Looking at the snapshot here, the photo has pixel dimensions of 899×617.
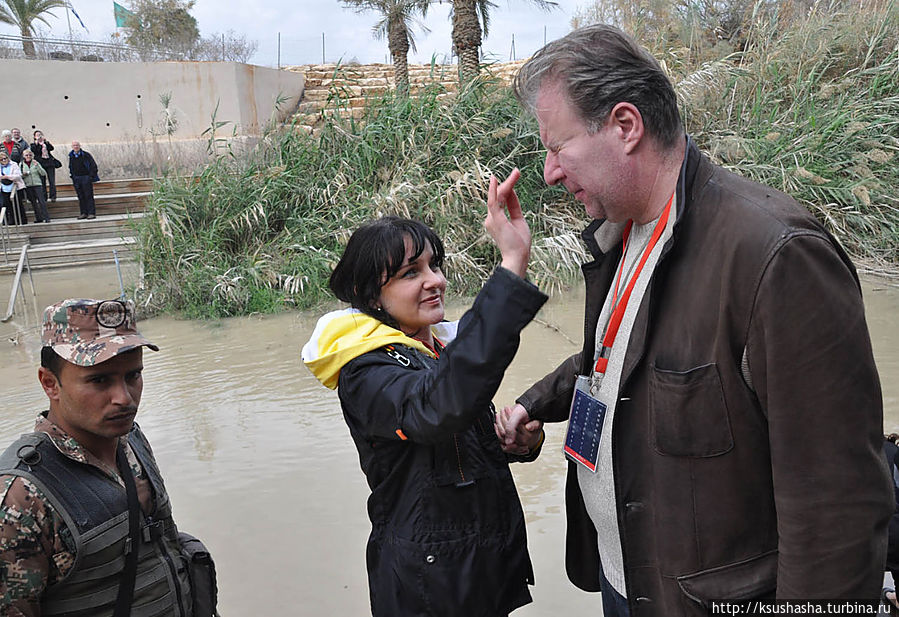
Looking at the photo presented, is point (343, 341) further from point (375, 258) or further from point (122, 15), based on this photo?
point (122, 15)

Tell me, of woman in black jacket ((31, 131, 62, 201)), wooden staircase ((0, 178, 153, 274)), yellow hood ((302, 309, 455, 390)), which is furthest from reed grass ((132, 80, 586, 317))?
woman in black jacket ((31, 131, 62, 201))

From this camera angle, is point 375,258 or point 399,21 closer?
point 375,258

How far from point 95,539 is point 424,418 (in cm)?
84

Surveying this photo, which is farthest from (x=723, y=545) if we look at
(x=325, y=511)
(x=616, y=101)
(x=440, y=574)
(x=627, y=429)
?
(x=325, y=511)

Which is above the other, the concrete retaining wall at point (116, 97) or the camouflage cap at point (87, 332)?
the concrete retaining wall at point (116, 97)

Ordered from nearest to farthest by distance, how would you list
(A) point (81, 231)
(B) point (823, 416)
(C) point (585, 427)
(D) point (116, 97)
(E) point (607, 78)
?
(B) point (823, 416) < (E) point (607, 78) < (C) point (585, 427) < (A) point (81, 231) < (D) point (116, 97)

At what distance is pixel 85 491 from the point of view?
5.91 ft

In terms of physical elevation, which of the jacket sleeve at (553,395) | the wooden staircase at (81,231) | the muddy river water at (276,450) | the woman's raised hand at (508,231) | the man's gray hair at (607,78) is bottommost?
the muddy river water at (276,450)

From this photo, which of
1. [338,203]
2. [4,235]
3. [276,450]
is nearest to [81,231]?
[4,235]

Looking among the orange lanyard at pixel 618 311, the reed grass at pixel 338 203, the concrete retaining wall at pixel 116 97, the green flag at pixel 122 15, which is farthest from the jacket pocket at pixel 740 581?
the green flag at pixel 122 15

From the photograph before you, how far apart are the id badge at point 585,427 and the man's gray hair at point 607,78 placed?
1.90 feet

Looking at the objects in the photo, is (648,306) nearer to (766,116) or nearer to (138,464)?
(138,464)

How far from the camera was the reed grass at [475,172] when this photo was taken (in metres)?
9.07

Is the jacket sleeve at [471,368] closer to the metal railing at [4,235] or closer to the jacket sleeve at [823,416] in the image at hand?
the jacket sleeve at [823,416]
